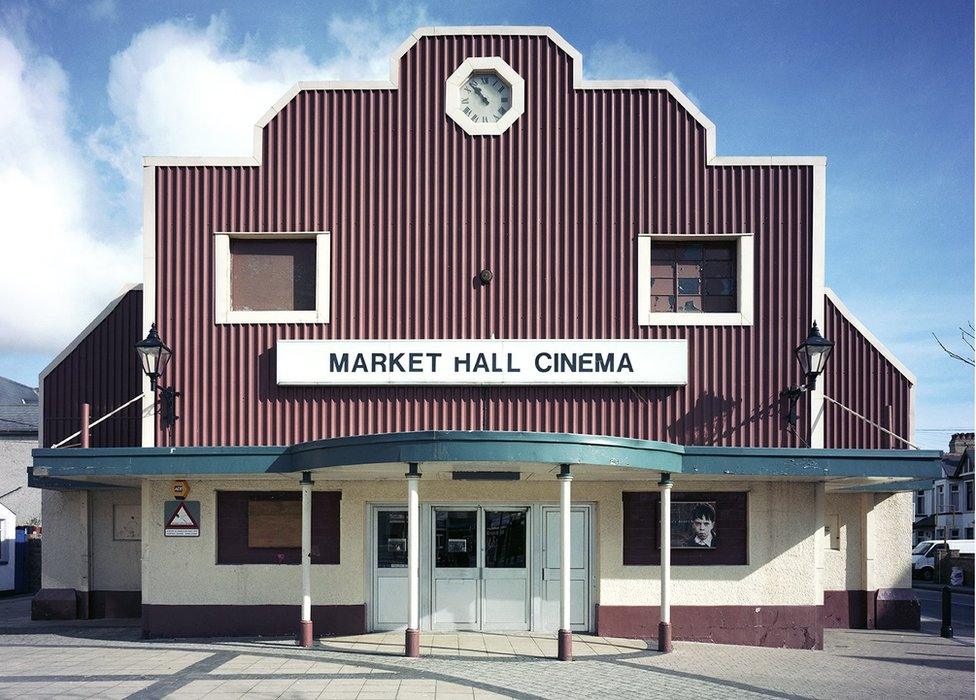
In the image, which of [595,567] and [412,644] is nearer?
[412,644]

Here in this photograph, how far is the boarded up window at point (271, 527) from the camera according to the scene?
14711mm

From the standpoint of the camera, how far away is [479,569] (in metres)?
14.8

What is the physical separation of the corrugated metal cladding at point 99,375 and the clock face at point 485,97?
7.21 metres

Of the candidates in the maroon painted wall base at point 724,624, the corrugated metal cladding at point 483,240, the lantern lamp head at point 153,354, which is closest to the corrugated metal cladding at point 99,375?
the lantern lamp head at point 153,354

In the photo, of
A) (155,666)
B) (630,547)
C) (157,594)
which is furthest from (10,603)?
(630,547)

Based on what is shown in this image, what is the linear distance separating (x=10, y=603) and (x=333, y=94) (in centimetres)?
1515

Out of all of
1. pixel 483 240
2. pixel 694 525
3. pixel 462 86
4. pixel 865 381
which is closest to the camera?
pixel 694 525

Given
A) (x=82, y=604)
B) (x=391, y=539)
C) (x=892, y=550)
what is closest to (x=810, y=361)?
(x=892, y=550)

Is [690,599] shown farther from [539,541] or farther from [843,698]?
[843,698]

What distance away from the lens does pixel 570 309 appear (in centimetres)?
1486

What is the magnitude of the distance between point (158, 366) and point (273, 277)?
2.26 metres

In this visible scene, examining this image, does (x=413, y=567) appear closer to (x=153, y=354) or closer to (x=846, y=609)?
(x=153, y=354)

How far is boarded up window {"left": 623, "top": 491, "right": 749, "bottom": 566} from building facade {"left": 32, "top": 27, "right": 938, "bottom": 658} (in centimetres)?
4

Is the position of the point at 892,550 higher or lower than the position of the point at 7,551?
higher
